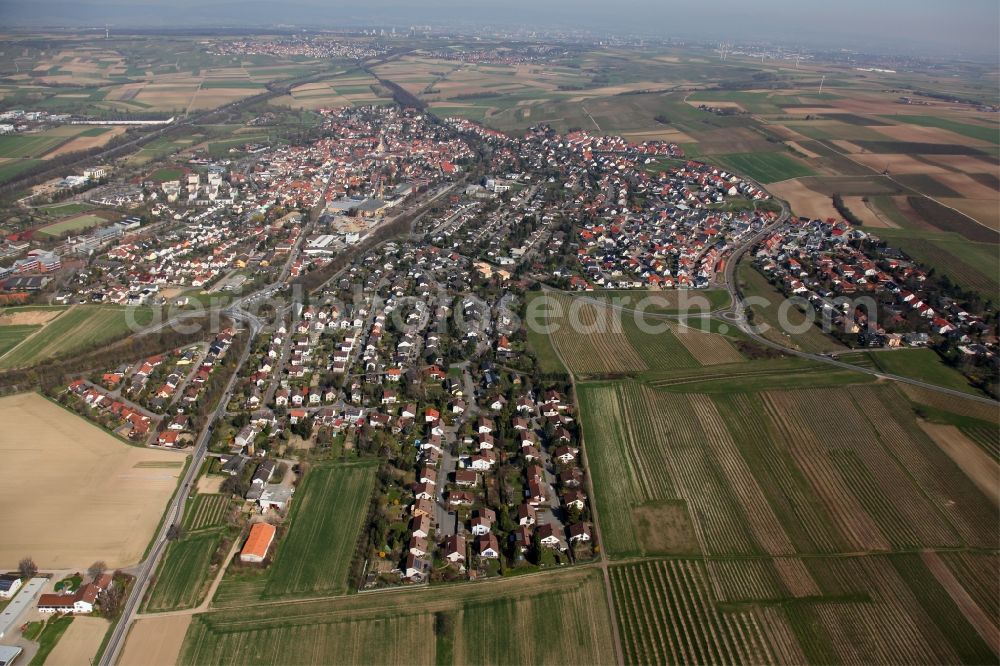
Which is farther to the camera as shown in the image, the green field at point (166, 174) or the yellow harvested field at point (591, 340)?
the green field at point (166, 174)

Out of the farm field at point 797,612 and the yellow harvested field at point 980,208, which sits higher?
the yellow harvested field at point 980,208

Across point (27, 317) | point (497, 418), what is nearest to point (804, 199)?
point (497, 418)

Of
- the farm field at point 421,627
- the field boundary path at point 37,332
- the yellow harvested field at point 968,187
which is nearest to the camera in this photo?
the farm field at point 421,627

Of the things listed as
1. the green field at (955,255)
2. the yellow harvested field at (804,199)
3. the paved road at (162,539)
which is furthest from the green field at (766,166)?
the paved road at (162,539)

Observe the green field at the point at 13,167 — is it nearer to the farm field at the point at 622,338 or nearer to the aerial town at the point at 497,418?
the aerial town at the point at 497,418

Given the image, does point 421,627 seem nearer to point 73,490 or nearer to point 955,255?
point 73,490

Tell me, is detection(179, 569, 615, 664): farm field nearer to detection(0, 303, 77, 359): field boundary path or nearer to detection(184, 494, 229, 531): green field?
detection(184, 494, 229, 531): green field
